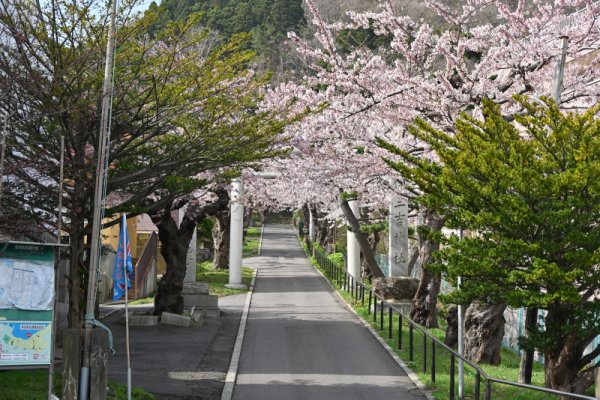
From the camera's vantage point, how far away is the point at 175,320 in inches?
894

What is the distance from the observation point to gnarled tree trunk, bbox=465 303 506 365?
16.1 m

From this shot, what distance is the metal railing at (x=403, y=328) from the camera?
1010cm

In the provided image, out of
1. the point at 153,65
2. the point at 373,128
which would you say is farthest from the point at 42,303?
the point at 373,128

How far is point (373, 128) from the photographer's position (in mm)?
19547

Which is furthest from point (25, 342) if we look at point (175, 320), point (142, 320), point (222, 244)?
point (222, 244)

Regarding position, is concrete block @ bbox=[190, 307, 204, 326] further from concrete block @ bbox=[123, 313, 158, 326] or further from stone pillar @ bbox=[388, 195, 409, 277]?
stone pillar @ bbox=[388, 195, 409, 277]

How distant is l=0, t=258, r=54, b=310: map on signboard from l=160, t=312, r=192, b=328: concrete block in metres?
13.2

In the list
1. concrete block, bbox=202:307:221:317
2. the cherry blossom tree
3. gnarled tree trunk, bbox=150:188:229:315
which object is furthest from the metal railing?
gnarled tree trunk, bbox=150:188:229:315

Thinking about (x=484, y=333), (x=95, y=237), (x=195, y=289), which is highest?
(x=95, y=237)

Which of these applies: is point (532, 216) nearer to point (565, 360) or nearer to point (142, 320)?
point (565, 360)

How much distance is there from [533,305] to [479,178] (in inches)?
72.3

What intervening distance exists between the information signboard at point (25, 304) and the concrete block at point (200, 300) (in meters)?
17.4

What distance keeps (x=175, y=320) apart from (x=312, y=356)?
6554 mm

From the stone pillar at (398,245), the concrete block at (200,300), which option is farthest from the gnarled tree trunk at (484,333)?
the stone pillar at (398,245)
